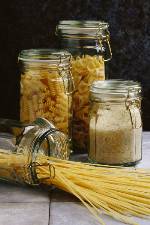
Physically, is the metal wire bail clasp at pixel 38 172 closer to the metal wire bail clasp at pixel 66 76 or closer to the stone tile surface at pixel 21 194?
the stone tile surface at pixel 21 194

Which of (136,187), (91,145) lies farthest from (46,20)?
(136,187)

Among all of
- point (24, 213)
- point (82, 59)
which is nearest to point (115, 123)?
point (82, 59)

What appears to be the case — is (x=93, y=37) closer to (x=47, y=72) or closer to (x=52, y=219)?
(x=47, y=72)

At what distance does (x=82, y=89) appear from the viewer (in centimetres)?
128

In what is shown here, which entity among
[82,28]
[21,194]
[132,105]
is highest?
[82,28]

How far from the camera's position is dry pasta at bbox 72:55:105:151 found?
1261 mm

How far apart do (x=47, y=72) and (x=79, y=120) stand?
14 centimetres

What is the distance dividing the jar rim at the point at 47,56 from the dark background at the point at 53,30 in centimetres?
20

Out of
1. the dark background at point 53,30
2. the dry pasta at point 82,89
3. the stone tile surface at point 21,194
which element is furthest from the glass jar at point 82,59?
the stone tile surface at point 21,194

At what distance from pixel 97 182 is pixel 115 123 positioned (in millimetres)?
167

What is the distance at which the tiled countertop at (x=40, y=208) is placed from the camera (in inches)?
37.9

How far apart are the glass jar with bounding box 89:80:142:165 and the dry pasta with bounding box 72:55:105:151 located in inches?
3.1

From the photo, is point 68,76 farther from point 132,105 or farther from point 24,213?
point 24,213

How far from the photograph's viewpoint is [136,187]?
1023 millimetres
